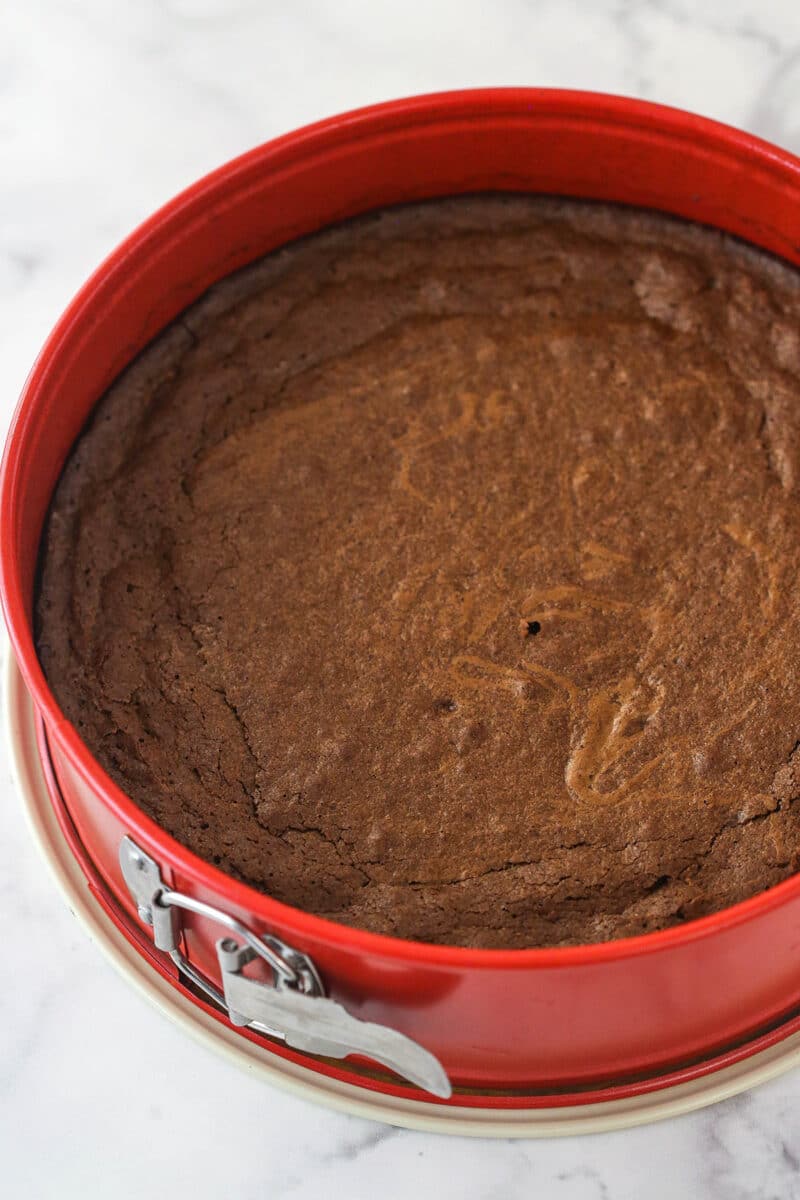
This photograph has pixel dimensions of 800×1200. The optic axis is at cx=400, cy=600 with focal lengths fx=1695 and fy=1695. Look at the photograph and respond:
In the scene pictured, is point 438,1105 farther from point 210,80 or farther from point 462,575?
point 210,80

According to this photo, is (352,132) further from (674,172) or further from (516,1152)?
(516,1152)

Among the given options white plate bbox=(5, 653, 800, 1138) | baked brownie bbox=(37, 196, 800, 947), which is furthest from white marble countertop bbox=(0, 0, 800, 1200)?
baked brownie bbox=(37, 196, 800, 947)

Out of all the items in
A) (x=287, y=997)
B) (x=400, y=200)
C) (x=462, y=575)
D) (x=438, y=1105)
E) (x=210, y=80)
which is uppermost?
(x=210, y=80)

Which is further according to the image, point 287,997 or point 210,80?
point 210,80

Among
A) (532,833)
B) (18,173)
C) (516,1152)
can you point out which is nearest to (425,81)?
(18,173)

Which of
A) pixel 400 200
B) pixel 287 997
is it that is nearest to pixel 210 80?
pixel 400 200

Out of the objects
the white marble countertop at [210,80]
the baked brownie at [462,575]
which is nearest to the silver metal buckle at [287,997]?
the baked brownie at [462,575]
